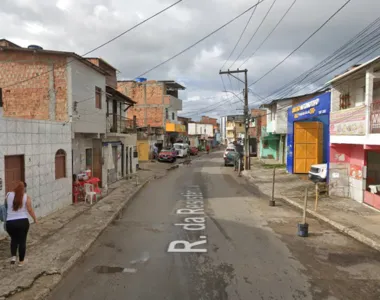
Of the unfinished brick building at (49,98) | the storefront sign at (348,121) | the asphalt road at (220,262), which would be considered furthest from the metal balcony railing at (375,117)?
the unfinished brick building at (49,98)

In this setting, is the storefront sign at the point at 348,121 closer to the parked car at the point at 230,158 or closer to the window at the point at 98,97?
the window at the point at 98,97

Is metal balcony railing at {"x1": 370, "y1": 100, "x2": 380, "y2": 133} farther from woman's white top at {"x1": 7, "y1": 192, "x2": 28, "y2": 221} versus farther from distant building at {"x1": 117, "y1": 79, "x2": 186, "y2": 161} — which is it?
distant building at {"x1": 117, "y1": 79, "x2": 186, "y2": 161}

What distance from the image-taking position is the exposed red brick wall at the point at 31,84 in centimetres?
1349

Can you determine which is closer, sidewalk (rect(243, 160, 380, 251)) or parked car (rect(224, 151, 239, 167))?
sidewalk (rect(243, 160, 380, 251))

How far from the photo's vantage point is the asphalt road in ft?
18.2

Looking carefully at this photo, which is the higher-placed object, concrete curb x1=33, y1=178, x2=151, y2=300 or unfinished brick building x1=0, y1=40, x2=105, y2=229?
unfinished brick building x1=0, y1=40, x2=105, y2=229

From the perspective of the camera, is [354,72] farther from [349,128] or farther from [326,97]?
[326,97]

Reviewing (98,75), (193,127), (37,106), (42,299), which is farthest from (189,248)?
(193,127)

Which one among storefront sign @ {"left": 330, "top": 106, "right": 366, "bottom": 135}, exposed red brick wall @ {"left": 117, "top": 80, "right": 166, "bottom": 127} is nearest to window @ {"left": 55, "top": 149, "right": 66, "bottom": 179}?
storefront sign @ {"left": 330, "top": 106, "right": 366, "bottom": 135}

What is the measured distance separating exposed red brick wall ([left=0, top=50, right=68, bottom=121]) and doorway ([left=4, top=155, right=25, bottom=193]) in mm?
4417

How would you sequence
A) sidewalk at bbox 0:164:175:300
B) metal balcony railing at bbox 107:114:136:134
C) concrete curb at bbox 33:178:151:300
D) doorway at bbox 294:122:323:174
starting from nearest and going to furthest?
concrete curb at bbox 33:178:151:300, sidewalk at bbox 0:164:175:300, metal balcony railing at bbox 107:114:136:134, doorway at bbox 294:122:323:174

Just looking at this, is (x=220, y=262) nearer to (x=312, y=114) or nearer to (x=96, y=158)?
(x=96, y=158)

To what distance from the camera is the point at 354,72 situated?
12.9 m

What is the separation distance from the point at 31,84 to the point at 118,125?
855 centimetres
